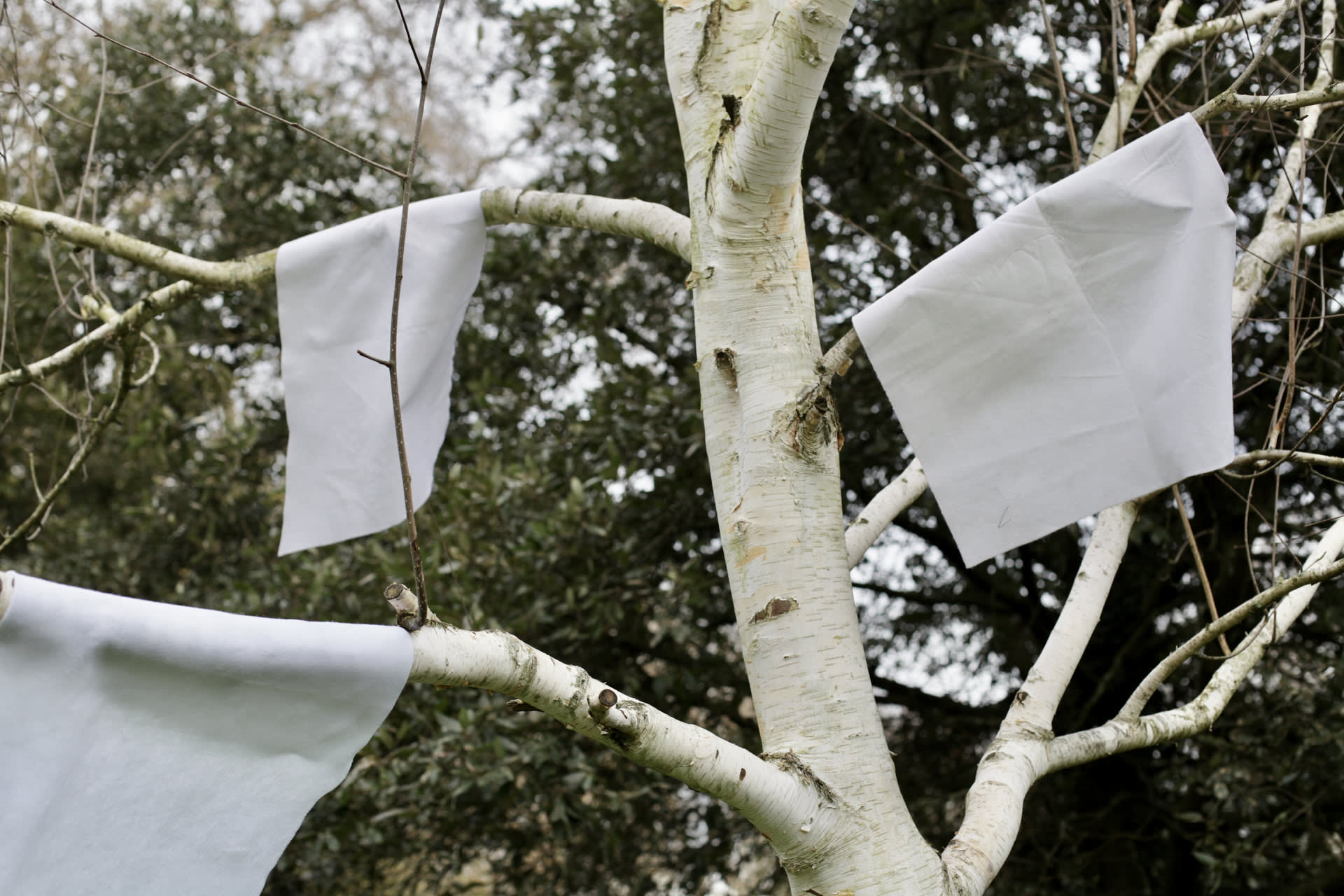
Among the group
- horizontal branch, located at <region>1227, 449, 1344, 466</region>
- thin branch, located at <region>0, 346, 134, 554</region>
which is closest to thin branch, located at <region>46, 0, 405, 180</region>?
thin branch, located at <region>0, 346, 134, 554</region>

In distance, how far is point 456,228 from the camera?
1986 mm

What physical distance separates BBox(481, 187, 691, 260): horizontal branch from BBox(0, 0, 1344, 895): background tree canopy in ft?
4.12

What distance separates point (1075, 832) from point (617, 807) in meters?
1.82

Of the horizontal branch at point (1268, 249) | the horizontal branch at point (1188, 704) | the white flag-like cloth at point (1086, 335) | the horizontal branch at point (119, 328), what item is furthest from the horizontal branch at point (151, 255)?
the horizontal branch at point (1268, 249)

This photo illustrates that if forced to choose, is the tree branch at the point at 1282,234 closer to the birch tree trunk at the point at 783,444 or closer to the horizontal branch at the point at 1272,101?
the horizontal branch at the point at 1272,101

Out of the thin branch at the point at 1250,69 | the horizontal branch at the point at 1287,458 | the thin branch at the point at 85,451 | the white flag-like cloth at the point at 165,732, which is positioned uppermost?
the thin branch at the point at 1250,69

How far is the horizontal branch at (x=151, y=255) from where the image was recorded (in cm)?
209

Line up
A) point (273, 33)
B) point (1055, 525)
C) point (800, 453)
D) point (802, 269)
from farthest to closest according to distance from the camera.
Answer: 1. point (273, 33)
2. point (802, 269)
3. point (800, 453)
4. point (1055, 525)

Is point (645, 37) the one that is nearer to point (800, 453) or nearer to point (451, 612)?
point (451, 612)

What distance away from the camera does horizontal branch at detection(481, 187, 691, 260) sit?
178cm

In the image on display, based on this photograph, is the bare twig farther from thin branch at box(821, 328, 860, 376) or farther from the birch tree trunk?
thin branch at box(821, 328, 860, 376)

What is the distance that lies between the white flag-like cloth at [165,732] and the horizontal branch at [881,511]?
32.9 inches

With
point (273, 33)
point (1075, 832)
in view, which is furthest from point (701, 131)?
point (273, 33)

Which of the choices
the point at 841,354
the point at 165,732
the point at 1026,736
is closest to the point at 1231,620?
the point at 1026,736
